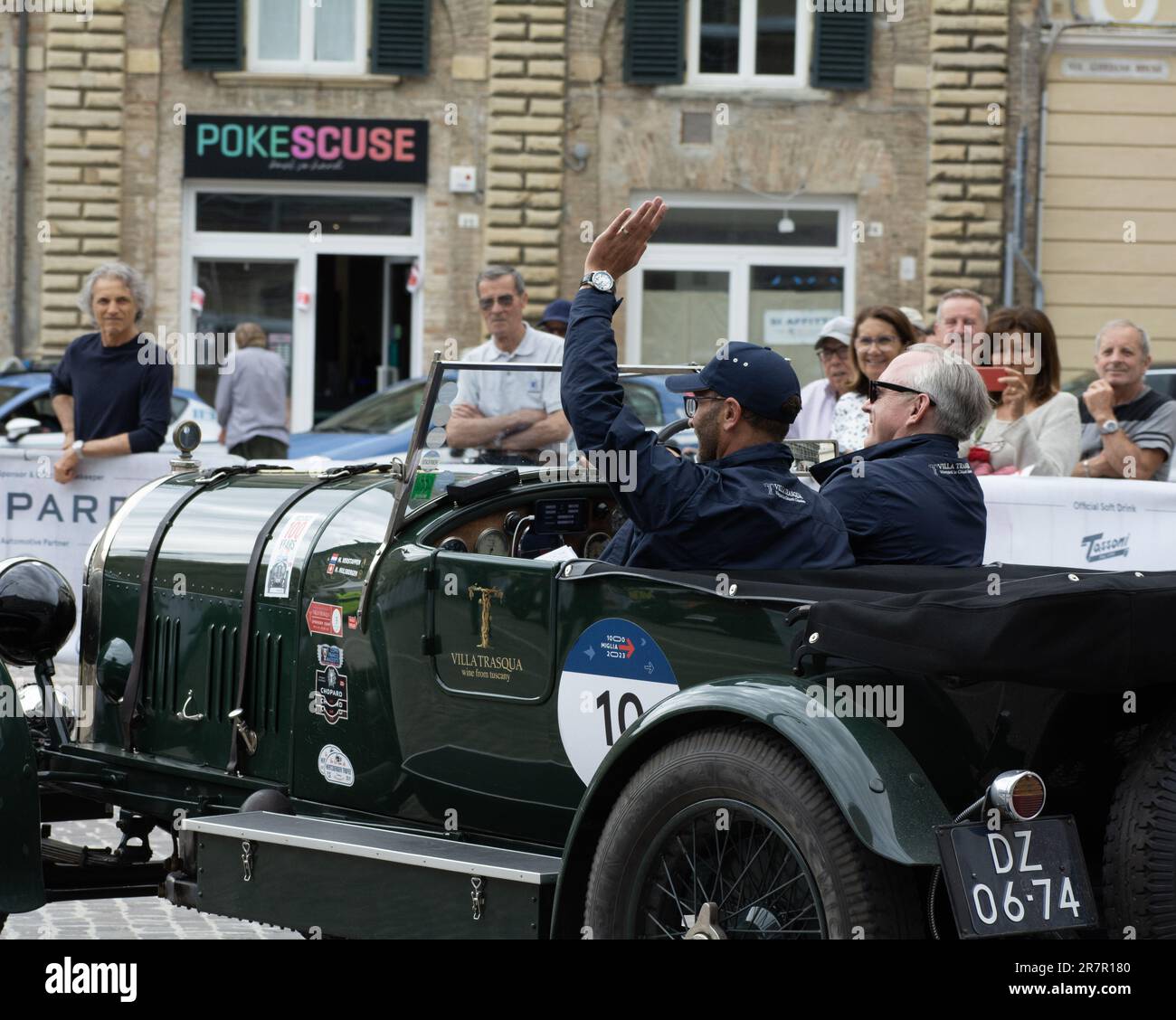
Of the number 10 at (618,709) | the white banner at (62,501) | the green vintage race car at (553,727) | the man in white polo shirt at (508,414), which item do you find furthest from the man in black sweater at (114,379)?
the number 10 at (618,709)

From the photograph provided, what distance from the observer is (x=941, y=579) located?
4160 millimetres

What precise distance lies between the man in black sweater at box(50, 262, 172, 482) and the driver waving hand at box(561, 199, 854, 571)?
13.9ft

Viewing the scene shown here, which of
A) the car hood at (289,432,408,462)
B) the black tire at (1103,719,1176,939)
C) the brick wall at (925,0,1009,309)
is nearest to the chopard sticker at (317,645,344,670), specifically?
the black tire at (1103,719,1176,939)

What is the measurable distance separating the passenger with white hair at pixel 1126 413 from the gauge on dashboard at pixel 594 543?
3.07m

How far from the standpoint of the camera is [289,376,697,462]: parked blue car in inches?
510

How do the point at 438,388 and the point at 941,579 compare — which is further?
the point at 438,388

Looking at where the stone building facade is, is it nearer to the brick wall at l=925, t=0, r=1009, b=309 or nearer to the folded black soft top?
the brick wall at l=925, t=0, r=1009, b=309

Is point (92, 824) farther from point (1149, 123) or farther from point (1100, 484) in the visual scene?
point (1149, 123)

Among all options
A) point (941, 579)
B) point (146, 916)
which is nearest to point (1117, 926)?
point (941, 579)

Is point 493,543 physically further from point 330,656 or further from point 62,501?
point 62,501

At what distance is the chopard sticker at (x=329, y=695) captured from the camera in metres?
4.89

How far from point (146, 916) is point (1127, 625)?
3.79 metres

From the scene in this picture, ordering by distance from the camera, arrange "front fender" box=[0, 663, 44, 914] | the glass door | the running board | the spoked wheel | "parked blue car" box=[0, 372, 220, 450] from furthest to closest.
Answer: the glass door, "parked blue car" box=[0, 372, 220, 450], "front fender" box=[0, 663, 44, 914], the running board, the spoked wheel

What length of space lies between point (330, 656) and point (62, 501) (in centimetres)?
466
